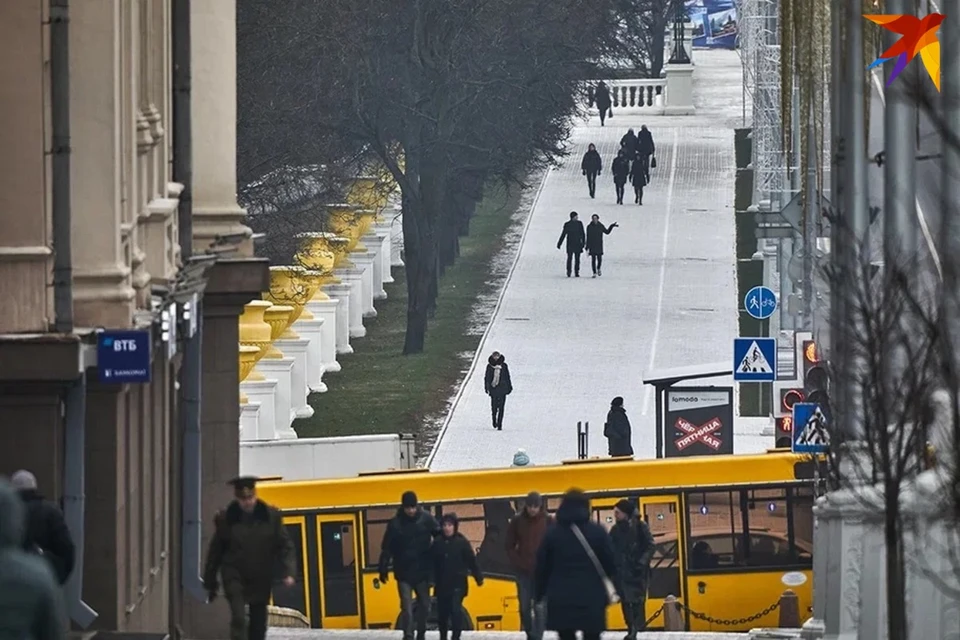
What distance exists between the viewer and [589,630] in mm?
17562

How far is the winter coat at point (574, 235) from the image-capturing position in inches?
2491

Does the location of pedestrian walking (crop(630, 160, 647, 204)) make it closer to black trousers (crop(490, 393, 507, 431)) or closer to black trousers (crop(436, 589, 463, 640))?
black trousers (crop(490, 393, 507, 431))

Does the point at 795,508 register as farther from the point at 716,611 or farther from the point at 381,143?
the point at 381,143

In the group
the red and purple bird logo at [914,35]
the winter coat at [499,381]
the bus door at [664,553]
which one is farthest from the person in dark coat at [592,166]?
the red and purple bird logo at [914,35]

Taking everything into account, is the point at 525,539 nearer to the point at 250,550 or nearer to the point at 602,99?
the point at 250,550

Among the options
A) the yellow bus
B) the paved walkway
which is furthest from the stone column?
the paved walkway

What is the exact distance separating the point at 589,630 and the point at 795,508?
14.7 metres

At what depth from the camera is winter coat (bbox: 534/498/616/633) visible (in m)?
17.5

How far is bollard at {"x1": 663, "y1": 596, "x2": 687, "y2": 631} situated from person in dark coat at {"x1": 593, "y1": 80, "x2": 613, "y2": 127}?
180 ft

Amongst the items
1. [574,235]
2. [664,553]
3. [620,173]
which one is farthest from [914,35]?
[620,173]

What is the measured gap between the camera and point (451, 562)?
78.2ft

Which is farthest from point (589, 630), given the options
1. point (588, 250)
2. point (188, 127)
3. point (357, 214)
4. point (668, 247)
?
point (668, 247)

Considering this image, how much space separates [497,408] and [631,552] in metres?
19.5

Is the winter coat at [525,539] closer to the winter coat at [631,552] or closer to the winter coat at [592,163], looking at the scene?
the winter coat at [631,552]
